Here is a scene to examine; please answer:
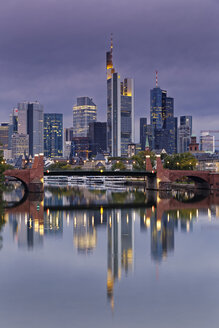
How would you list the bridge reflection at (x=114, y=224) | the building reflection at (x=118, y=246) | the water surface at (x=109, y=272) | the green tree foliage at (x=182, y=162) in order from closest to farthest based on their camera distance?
the water surface at (x=109, y=272) < the building reflection at (x=118, y=246) < the bridge reflection at (x=114, y=224) < the green tree foliage at (x=182, y=162)

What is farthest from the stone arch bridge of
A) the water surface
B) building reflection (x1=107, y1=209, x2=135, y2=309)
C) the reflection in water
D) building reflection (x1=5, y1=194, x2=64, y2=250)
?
the water surface

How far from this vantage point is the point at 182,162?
5723 inches

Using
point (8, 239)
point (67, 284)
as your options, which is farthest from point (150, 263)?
point (8, 239)

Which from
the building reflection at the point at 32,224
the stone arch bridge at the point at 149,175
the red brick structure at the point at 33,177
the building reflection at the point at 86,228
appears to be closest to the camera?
the building reflection at the point at 86,228

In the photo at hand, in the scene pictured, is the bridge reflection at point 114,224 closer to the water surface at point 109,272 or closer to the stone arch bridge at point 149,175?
the water surface at point 109,272

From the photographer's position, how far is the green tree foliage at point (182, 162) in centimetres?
14312

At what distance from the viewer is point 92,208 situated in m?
79.8

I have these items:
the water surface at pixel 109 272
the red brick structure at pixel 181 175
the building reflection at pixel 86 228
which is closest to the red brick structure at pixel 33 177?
the red brick structure at pixel 181 175

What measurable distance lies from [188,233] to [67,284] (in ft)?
82.1

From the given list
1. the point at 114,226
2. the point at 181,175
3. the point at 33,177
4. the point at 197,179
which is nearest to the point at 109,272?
the point at 114,226

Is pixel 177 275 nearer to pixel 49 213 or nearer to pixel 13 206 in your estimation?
pixel 49 213

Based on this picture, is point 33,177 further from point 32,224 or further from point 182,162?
point 182,162

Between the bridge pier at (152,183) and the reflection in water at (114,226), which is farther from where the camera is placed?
the bridge pier at (152,183)

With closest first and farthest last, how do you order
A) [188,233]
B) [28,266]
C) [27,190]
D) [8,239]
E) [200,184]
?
[28,266]
[8,239]
[188,233]
[27,190]
[200,184]
